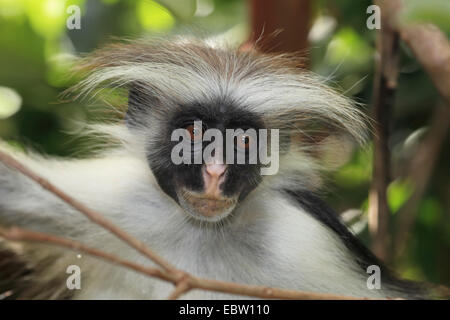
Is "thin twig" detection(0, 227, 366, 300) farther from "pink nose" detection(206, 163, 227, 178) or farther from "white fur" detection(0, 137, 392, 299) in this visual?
"white fur" detection(0, 137, 392, 299)

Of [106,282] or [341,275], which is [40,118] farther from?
[341,275]

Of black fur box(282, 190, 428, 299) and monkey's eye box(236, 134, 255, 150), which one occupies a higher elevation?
monkey's eye box(236, 134, 255, 150)

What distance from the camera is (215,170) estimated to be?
9.43 ft

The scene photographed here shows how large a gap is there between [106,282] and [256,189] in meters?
0.88

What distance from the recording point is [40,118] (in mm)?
4844

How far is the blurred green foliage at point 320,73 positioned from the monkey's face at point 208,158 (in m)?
1.08

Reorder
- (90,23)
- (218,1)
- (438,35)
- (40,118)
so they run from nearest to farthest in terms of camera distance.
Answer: (438,35)
(90,23)
(40,118)
(218,1)

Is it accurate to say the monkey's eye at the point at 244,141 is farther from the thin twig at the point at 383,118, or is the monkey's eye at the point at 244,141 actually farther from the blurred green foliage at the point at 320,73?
the blurred green foliage at the point at 320,73

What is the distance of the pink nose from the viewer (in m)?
2.87

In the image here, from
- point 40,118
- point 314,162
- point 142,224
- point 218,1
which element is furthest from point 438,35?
point 40,118

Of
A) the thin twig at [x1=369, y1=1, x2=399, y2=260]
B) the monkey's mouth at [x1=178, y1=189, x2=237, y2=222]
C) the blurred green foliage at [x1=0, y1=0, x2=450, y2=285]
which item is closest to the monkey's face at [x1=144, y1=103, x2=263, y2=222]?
the monkey's mouth at [x1=178, y1=189, x2=237, y2=222]

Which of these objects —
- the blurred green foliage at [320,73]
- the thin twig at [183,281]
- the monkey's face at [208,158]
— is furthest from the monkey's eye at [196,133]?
the thin twig at [183,281]

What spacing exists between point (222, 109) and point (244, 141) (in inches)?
9.0

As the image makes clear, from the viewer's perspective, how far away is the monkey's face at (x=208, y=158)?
117 inches
